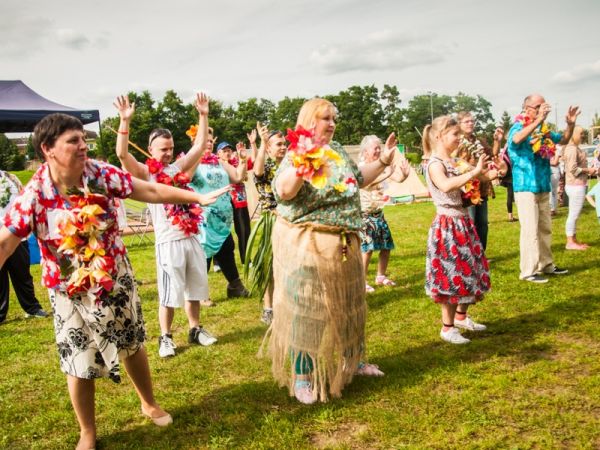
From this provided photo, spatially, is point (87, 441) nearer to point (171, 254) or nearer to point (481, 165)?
point (171, 254)

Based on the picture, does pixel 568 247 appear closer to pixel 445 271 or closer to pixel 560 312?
pixel 560 312

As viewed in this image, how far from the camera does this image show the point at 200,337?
5.20 m

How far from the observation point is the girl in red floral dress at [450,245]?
452cm

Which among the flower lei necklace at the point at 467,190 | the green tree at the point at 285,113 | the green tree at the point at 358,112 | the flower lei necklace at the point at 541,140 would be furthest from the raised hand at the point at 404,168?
the green tree at the point at 285,113

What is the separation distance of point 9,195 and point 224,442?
509 centimetres

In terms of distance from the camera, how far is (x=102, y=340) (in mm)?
3105

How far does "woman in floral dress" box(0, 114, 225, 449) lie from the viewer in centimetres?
289

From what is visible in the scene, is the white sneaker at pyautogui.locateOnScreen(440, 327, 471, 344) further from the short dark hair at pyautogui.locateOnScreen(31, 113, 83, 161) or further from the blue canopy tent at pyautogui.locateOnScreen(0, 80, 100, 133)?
the blue canopy tent at pyautogui.locateOnScreen(0, 80, 100, 133)

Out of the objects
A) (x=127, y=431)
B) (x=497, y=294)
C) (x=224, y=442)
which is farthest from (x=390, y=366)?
(x=497, y=294)

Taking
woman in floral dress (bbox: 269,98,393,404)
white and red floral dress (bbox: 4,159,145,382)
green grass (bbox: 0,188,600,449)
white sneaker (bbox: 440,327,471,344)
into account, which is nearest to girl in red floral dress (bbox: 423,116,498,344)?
white sneaker (bbox: 440,327,471,344)

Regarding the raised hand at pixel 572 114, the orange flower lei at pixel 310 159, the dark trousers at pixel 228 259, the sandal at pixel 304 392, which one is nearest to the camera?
the orange flower lei at pixel 310 159

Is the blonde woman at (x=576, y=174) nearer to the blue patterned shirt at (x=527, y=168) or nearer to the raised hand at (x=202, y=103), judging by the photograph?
the blue patterned shirt at (x=527, y=168)

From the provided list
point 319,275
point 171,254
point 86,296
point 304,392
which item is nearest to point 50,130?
point 86,296

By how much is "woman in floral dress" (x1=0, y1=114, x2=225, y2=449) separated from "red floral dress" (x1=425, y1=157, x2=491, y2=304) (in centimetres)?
243
